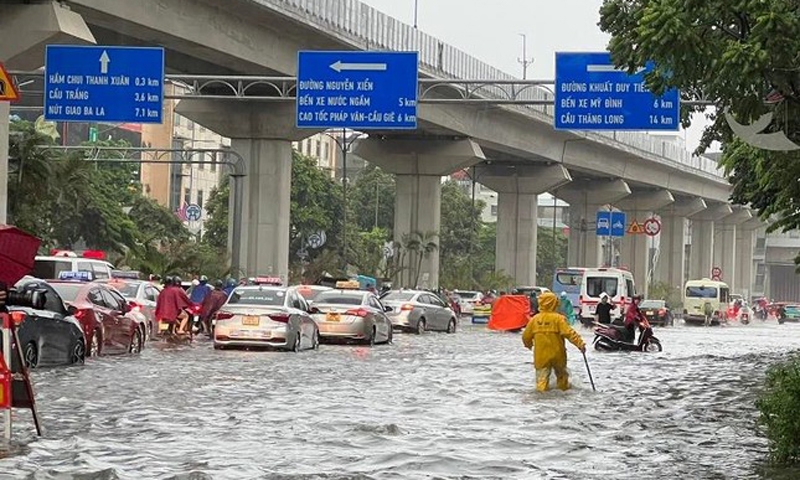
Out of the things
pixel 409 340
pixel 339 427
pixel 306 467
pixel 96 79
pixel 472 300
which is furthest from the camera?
pixel 472 300

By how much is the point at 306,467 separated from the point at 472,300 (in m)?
58.7

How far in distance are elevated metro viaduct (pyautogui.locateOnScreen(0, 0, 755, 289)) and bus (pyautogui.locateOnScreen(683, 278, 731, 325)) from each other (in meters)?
7.61

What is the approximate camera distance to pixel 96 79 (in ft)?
121

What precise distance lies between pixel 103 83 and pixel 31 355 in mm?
14089

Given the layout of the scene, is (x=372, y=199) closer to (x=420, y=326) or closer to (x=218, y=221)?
(x=218, y=221)

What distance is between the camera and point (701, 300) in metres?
82.2

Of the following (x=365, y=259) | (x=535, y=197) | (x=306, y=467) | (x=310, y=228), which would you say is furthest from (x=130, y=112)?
(x=310, y=228)

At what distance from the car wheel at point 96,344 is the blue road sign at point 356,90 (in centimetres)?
1114

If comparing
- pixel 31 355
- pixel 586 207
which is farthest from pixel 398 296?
pixel 586 207

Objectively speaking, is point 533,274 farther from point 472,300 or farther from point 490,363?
point 490,363

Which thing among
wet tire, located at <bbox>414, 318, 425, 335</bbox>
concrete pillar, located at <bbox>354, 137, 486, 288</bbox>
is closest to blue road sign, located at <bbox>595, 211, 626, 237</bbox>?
concrete pillar, located at <bbox>354, 137, 486, 288</bbox>

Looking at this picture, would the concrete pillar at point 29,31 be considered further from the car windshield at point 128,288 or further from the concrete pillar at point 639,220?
the concrete pillar at point 639,220

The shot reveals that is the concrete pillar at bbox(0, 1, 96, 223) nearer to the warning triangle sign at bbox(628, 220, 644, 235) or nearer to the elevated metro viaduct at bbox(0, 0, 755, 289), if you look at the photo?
the elevated metro viaduct at bbox(0, 0, 755, 289)

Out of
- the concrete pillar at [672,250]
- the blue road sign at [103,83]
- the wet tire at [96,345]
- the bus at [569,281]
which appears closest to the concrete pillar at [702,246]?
the concrete pillar at [672,250]
